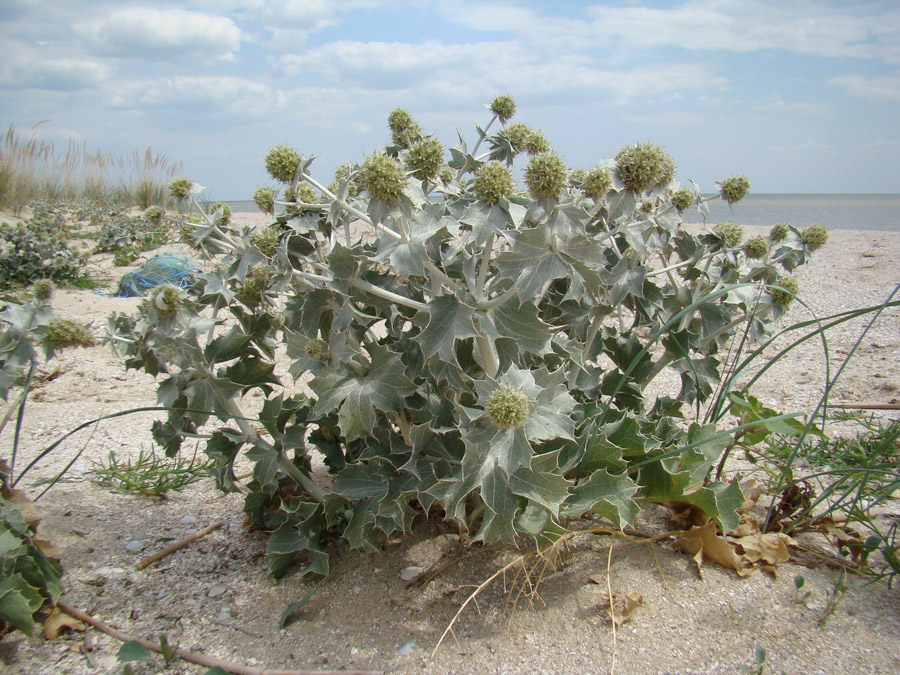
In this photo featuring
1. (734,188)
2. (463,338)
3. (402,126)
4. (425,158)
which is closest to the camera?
(463,338)

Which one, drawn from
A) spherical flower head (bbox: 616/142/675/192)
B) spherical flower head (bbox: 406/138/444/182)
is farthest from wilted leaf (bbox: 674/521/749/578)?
spherical flower head (bbox: 406/138/444/182)

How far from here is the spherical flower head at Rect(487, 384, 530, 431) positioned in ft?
4.41

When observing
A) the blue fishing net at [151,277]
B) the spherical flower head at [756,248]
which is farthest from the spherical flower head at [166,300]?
the blue fishing net at [151,277]

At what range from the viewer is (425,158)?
1.63 metres

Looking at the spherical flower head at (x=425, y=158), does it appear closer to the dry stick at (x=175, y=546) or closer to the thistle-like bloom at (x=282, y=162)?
the thistle-like bloom at (x=282, y=162)

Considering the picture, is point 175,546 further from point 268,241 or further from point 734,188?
point 734,188

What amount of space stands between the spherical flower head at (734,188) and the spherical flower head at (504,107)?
85 cm

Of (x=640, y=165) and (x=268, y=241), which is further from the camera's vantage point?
(x=268, y=241)

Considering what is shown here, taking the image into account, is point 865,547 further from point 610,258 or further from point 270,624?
point 270,624

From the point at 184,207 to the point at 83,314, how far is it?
352 centimetres

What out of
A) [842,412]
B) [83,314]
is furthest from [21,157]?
[842,412]

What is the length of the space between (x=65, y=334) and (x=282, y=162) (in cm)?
85

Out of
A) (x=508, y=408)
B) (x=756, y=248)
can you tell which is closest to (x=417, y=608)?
(x=508, y=408)

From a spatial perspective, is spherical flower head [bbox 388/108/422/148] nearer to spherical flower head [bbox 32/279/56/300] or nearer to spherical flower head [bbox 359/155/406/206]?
spherical flower head [bbox 359/155/406/206]
